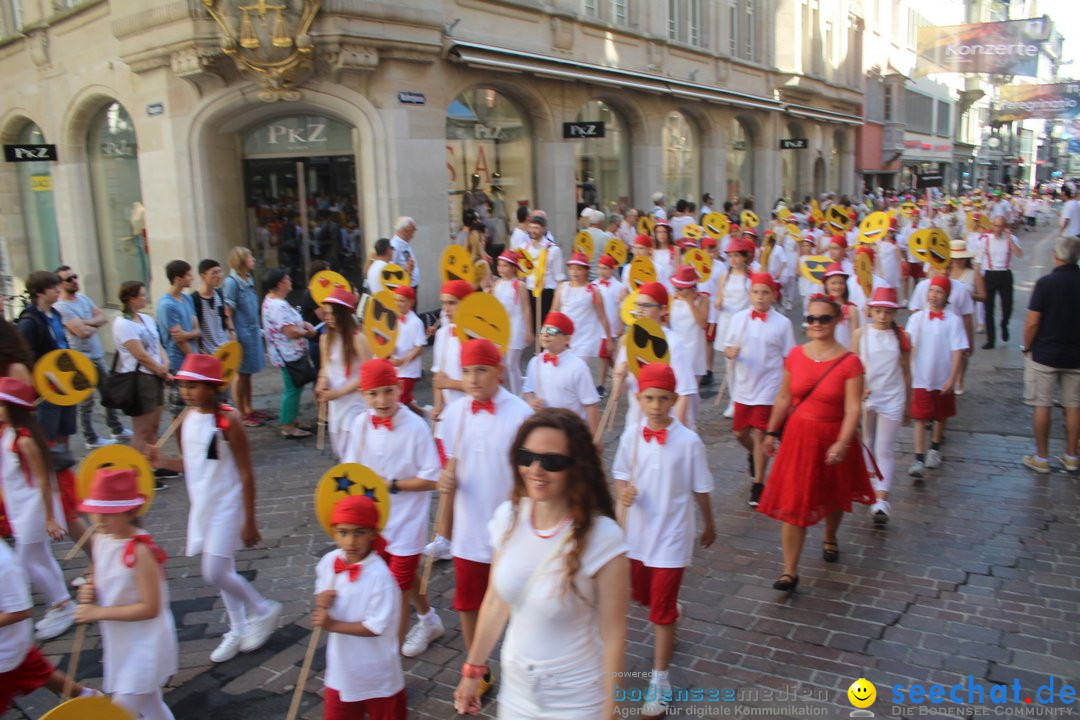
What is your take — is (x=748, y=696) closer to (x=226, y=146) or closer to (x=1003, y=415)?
(x=1003, y=415)

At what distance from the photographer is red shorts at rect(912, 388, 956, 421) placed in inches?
292

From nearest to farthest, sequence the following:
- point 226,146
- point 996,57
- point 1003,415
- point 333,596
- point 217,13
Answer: point 333,596 < point 1003,415 < point 217,13 < point 226,146 < point 996,57

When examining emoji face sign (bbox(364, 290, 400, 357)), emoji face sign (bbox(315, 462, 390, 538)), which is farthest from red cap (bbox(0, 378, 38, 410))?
emoji face sign (bbox(364, 290, 400, 357))

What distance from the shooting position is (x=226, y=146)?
1439 cm

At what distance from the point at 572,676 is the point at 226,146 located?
13472mm

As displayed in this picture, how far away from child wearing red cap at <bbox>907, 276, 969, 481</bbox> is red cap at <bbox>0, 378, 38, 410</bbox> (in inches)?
258

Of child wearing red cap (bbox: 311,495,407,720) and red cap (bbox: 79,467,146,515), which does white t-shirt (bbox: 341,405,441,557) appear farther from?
red cap (bbox: 79,467,146,515)

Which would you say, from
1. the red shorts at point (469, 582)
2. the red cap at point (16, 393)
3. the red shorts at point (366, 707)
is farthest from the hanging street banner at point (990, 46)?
the red shorts at point (366, 707)

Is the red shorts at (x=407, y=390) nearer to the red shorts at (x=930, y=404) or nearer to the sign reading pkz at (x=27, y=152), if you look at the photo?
the red shorts at (x=930, y=404)

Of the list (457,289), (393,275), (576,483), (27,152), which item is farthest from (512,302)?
(27,152)

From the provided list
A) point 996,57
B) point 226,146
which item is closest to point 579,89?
point 226,146

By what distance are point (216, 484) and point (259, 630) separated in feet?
2.91

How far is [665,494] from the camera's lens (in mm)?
4281

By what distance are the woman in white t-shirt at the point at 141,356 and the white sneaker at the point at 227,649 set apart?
336cm
